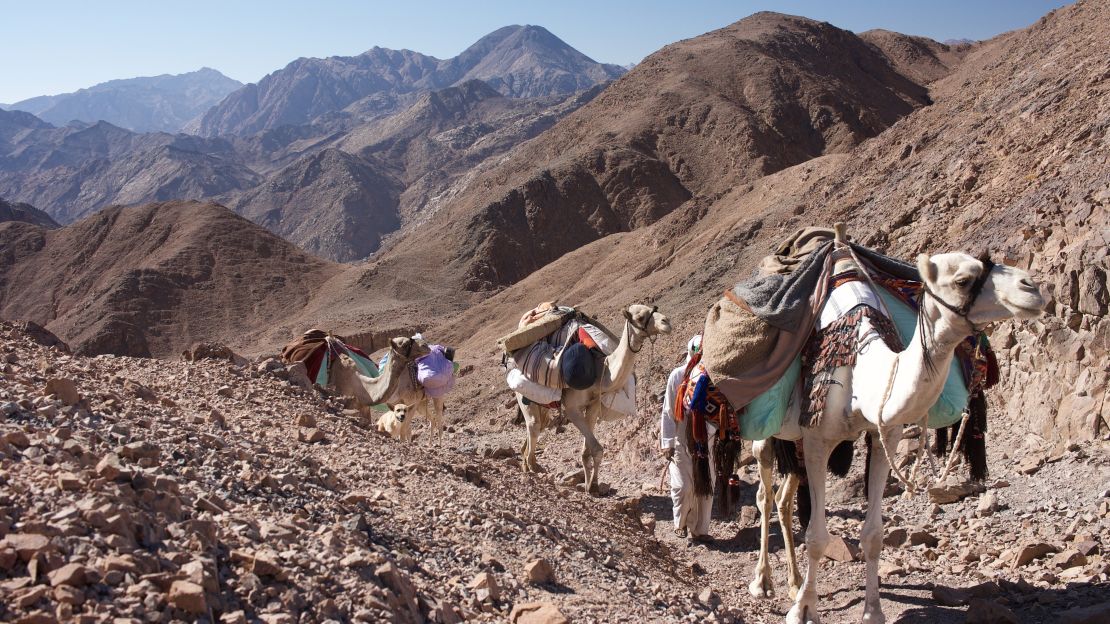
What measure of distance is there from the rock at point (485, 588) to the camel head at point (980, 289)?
9.21ft

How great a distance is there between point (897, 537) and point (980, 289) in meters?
3.54

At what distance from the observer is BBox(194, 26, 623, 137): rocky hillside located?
17000cm

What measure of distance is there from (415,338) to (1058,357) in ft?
26.2

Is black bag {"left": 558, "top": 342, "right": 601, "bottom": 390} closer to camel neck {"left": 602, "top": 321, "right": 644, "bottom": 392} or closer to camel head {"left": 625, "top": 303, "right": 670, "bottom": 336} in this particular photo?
camel neck {"left": 602, "top": 321, "right": 644, "bottom": 392}

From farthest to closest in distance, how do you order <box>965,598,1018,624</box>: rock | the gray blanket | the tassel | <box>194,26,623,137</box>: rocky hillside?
<box>194,26,623,137</box>: rocky hillside
the gray blanket
the tassel
<box>965,598,1018,624</box>: rock

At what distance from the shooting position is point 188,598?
132 inches

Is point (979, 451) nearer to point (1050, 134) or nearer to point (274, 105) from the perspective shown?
point (1050, 134)

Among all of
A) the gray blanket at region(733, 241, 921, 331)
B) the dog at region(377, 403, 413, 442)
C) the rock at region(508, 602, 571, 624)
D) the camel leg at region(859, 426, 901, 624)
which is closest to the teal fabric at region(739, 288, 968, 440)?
the gray blanket at region(733, 241, 921, 331)

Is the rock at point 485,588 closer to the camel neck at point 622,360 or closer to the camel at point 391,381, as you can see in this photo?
the camel neck at point 622,360

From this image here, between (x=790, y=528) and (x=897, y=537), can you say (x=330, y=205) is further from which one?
(x=790, y=528)

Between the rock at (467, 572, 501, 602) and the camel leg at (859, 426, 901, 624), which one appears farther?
the camel leg at (859, 426, 901, 624)

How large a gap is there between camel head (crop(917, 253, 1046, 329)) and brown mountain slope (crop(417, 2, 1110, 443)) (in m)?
3.82

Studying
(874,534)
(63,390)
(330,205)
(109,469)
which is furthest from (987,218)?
(330,205)

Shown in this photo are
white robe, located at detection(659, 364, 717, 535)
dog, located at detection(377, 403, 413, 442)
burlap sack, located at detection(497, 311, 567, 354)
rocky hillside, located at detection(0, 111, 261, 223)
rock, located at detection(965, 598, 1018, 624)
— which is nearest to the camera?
rock, located at detection(965, 598, 1018, 624)
